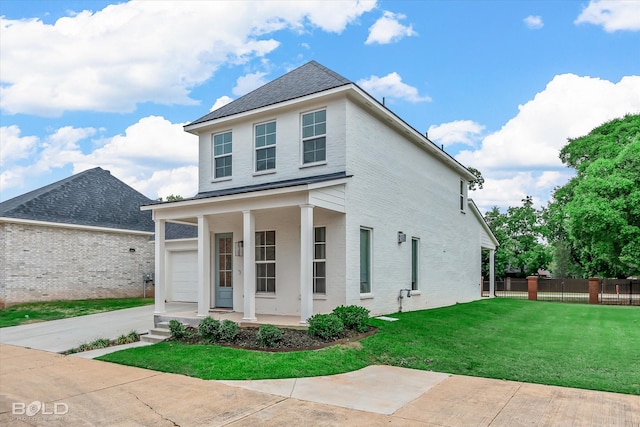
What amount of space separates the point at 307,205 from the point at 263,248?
3.40 m

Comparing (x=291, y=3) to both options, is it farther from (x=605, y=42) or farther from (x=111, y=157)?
(x=111, y=157)

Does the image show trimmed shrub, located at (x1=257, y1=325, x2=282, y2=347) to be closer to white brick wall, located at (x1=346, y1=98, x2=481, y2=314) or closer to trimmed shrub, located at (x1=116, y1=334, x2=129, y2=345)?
white brick wall, located at (x1=346, y1=98, x2=481, y2=314)

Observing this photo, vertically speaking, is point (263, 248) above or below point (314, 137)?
below

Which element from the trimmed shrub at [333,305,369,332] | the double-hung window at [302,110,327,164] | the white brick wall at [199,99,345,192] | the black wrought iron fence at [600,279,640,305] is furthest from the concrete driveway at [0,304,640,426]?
the black wrought iron fence at [600,279,640,305]

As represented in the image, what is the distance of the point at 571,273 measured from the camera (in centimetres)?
4047

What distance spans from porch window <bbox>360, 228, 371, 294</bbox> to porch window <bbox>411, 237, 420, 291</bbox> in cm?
331

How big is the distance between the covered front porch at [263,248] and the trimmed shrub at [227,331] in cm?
124

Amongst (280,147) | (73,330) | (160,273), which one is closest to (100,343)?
(160,273)

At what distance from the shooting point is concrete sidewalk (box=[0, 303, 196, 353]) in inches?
452

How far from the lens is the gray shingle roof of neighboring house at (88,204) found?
2017 cm

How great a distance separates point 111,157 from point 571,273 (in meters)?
38.2

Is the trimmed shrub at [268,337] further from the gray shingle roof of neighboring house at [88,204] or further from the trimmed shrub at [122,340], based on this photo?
the gray shingle roof of neighboring house at [88,204]

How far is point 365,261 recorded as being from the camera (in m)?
12.4

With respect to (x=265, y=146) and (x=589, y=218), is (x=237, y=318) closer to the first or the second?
(x=265, y=146)
